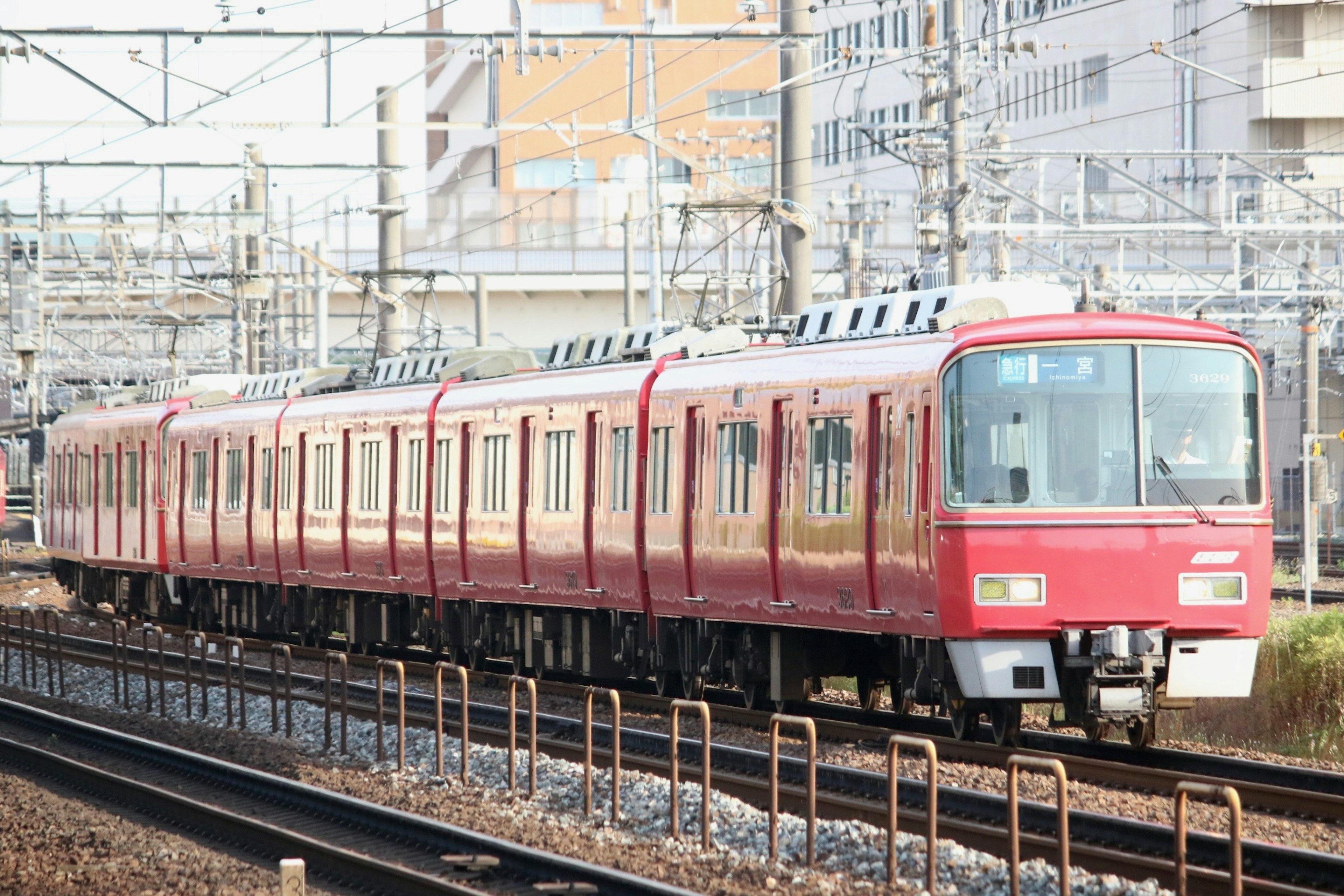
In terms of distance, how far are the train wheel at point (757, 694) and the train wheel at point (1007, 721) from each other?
3114 millimetres

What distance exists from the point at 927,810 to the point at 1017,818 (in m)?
0.87

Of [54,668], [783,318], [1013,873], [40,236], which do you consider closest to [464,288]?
[40,236]

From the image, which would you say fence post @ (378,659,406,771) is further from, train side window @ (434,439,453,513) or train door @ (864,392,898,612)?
train side window @ (434,439,453,513)

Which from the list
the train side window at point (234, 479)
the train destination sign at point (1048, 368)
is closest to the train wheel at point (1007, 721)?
the train destination sign at point (1048, 368)

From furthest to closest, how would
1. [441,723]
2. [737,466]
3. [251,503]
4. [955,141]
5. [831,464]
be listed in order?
[251,503] < [955,141] < [737,466] < [831,464] < [441,723]

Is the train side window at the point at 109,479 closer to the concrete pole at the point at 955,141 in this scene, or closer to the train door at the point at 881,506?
the concrete pole at the point at 955,141

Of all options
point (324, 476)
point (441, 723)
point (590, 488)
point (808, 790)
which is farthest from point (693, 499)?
point (324, 476)

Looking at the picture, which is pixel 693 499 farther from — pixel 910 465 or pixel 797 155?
pixel 797 155

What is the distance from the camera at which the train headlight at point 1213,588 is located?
1347 cm

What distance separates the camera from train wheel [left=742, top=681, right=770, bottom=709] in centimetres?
1727

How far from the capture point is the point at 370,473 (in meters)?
24.4

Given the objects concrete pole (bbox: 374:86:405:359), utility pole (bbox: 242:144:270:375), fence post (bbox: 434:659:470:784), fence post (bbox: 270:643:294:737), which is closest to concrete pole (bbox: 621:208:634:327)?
concrete pole (bbox: 374:86:405:359)

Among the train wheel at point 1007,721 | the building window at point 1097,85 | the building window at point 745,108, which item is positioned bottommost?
the train wheel at point 1007,721

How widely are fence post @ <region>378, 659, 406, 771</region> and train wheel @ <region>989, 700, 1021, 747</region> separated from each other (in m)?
4.04
